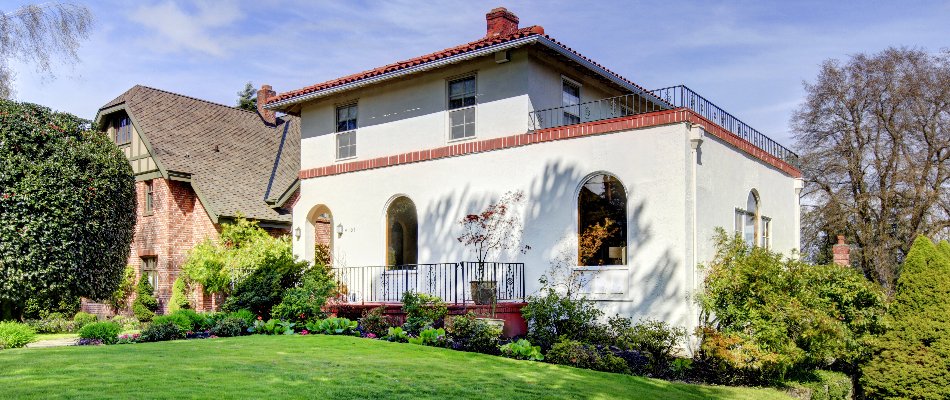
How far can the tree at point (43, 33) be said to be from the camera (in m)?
17.1

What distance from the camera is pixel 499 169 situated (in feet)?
54.2

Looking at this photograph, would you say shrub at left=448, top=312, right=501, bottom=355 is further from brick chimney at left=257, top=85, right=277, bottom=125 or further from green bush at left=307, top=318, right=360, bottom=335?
brick chimney at left=257, top=85, right=277, bottom=125

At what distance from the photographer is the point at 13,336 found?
43.3 ft

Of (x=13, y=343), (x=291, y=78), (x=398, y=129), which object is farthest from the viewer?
(x=291, y=78)

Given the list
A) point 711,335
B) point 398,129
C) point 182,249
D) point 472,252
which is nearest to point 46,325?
point 182,249

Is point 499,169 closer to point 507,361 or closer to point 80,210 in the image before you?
point 507,361

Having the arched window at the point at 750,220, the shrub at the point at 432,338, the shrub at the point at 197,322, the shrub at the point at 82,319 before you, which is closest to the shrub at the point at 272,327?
the shrub at the point at 197,322

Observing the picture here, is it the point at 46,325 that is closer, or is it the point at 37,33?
the point at 37,33

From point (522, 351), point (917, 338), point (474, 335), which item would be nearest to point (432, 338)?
point (474, 335)

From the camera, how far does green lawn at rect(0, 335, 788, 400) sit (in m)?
8.39

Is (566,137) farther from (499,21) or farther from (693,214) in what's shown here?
(499,21)

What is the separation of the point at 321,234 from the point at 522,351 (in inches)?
555

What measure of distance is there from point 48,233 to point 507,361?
808 centimetres

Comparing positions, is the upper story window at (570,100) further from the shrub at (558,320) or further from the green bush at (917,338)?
the green bush at (917,338)
